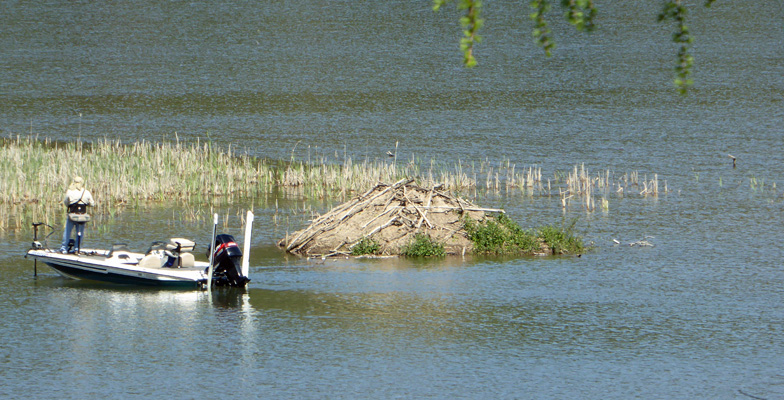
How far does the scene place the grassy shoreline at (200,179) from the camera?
28.5 metres

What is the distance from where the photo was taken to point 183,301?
1819 centimetres

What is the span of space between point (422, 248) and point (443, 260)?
59 cm

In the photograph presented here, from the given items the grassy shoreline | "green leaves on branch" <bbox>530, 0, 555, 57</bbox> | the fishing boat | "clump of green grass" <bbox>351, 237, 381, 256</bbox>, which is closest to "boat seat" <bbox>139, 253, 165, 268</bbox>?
the fishing boat

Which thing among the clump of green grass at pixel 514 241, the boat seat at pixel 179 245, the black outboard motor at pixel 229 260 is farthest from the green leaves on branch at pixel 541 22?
the clump of green grass at pixel 514 241

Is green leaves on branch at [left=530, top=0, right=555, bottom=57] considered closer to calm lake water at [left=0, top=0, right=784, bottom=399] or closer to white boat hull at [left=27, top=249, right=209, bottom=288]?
calm lake water at [left=0, top=0, right=784, bottom=399]

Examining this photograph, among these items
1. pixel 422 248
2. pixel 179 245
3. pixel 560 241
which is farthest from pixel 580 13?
pixel 560 241

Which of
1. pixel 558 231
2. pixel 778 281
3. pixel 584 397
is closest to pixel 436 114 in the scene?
pixel 558 231

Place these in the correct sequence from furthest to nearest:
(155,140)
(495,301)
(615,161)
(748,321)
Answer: (155,140), (615,161), (495,301), (748,321)

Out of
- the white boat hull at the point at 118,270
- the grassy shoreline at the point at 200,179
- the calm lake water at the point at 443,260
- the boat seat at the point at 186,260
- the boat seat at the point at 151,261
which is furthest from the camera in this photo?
the grassy shoreline at the point at 200,179

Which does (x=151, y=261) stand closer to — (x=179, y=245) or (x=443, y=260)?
(x=179, y=245)

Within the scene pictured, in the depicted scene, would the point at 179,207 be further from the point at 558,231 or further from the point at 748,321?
the point at 748,321

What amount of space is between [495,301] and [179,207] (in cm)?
1290

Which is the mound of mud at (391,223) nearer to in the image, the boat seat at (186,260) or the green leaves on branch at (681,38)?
the boat seat at (186,260)

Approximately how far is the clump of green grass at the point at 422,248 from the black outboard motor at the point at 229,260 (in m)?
4.72
